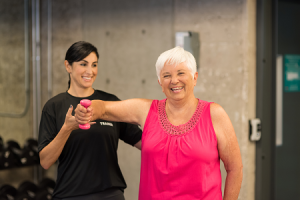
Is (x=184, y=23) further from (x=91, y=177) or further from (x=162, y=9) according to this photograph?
(x=91, y=177)

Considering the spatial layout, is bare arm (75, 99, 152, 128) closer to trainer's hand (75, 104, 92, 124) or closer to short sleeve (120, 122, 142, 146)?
trainer's hand (75, 104, 92, 124)

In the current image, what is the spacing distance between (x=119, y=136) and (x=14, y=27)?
9.57ft

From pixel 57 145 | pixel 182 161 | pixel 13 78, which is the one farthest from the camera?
pixel 13 78

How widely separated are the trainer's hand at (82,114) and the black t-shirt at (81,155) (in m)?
0.32

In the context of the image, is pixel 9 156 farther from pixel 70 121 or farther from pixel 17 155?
pixel 70 121

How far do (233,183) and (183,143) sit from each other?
0.35 meters

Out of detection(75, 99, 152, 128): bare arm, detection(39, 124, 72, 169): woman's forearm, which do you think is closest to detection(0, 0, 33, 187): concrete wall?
detection(39, 124, 72, 169): woman's forearm

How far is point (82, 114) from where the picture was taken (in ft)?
4.99

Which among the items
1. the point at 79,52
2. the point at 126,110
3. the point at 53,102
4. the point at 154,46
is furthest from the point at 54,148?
the point at 154,46

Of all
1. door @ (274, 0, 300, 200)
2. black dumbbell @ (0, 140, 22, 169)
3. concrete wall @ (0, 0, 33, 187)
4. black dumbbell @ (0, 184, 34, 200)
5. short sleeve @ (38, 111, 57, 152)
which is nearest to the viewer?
short sleeve @ (38, 111, 57, 152)

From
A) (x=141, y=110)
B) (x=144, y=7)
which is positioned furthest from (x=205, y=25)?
(x=141, y=110)

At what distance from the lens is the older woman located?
1489 mm

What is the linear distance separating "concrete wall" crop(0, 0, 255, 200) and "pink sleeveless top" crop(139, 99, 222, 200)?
46.4 inches

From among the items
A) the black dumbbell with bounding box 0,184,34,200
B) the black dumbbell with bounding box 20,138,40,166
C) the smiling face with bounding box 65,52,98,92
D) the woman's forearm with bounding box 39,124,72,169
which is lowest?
the black dumbbell with bounding box 0,184,34,200
